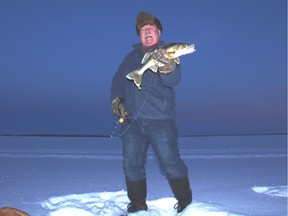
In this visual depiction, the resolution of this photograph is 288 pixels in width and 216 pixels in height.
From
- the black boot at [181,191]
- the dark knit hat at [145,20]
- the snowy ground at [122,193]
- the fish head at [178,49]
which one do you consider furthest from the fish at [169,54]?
the snowy ground at [122,193]

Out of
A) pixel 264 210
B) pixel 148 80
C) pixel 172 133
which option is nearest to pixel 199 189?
pixel 264 210

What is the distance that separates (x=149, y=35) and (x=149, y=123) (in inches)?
35.2

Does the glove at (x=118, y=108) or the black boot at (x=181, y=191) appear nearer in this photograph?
the black boot at (x=181, y=191)

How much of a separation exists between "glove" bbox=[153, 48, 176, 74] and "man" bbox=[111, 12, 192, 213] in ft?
0.32

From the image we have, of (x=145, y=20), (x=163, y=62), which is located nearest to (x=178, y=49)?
(x=163, y=62)

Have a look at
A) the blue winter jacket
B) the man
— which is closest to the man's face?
the man

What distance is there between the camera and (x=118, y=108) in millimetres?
3471

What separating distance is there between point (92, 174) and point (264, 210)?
3.57m

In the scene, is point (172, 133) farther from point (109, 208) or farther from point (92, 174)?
point (92, 174)

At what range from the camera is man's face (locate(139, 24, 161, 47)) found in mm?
3403

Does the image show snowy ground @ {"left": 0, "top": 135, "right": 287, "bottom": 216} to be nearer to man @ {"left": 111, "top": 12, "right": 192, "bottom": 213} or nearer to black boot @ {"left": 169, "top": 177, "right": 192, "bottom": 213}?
black boot @ {"left": 169, "top": 177, "right": 192, "bottom": 213}

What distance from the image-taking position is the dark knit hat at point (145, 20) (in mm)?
3414

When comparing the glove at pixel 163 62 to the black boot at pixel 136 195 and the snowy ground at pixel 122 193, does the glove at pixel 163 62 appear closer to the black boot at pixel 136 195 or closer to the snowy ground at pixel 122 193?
the black boot at pixel 136 195

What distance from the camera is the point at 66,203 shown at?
3.64 meters
